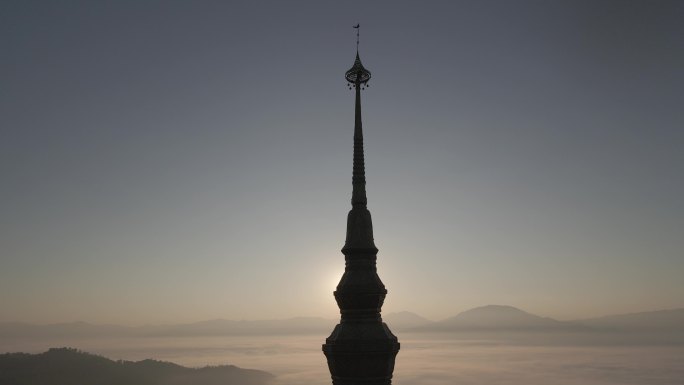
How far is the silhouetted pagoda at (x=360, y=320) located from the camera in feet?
89.8

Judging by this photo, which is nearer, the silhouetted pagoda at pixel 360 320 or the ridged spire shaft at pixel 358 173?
the silhouetted pagoda at pixel 360 320

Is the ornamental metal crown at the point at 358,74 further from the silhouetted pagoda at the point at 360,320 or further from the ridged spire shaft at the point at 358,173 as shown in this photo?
the silhouetted pagoda at the point at 360,320

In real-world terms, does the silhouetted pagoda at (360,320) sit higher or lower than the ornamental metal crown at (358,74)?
lower

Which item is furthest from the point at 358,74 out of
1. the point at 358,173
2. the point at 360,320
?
the point at 360,320

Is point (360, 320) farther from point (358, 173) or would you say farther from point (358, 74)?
point (358, 74)

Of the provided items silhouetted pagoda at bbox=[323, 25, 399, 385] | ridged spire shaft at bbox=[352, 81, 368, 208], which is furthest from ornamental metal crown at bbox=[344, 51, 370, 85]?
silhouetted pagoda at bbox=[323, 25, 399, 385]

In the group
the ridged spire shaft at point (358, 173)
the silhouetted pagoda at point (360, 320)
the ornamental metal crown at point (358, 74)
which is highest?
the ornamental metal crown at point (358, 74)

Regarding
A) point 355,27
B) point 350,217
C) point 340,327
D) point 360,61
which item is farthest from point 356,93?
point 340,327

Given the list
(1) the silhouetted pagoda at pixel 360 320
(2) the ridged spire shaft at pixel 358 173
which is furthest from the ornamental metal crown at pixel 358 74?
(1) the silhouetted pagoda at pixel 360 320

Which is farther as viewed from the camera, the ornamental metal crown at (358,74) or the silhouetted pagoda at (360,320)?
the ornamental metal crown at (358,74)

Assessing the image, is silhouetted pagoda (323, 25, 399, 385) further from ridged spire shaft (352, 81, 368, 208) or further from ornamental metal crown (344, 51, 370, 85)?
ornamental metal crown (344, 51, 370, 85)

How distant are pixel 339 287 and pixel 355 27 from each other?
1652cm

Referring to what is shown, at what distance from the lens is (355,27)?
111ft

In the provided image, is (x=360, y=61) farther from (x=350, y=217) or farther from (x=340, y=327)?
(x=340, y=327)
